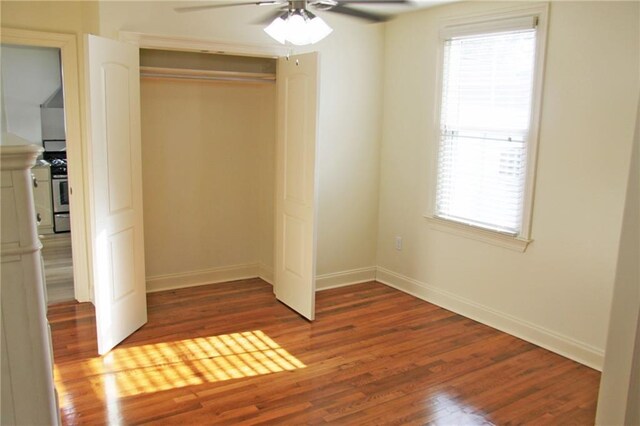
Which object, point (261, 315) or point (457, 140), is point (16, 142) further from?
point (457, 140)

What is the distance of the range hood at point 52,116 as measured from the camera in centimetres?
727

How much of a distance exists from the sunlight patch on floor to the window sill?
174 cm

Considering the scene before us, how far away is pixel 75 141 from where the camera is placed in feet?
14.4

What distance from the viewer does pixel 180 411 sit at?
304cm

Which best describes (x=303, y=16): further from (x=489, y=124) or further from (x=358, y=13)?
(x=489, y=124)

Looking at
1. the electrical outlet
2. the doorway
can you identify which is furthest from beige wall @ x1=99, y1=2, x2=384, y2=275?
the doorway

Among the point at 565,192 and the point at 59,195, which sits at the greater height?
the point at 565,192

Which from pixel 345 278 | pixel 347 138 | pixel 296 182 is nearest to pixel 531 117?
pixel 347 138

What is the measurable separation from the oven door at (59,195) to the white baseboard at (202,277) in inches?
117

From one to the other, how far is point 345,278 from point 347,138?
4.37 ft

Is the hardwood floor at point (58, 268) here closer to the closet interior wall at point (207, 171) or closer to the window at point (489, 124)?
the closet interior wall at point (207, 171)

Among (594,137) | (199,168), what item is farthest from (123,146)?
(594,137)

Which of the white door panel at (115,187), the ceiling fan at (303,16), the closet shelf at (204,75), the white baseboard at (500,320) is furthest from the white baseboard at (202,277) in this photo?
the ceiling fan at (303,16)

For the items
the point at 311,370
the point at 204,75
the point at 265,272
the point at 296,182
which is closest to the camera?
the point at 311,370
